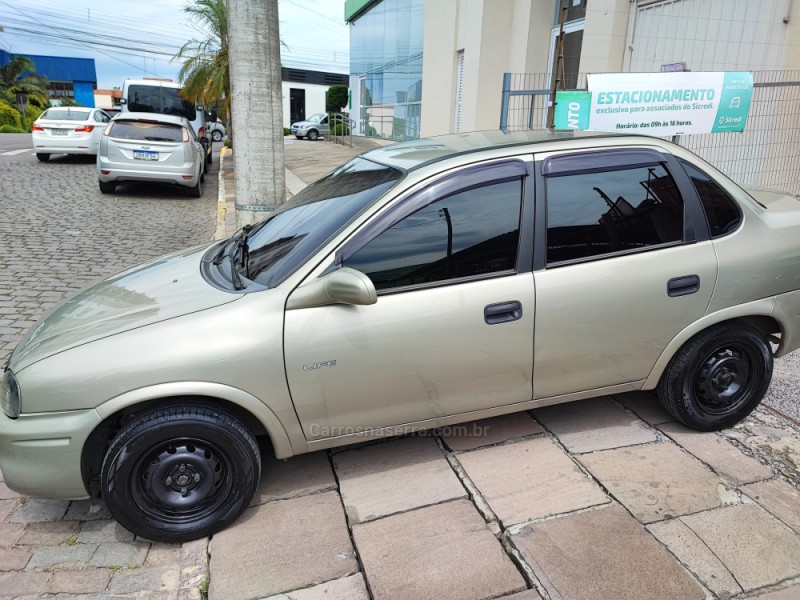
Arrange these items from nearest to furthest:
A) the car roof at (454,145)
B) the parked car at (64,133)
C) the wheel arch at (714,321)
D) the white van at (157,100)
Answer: the car roof at (454,145)
the wheel arch at (714,321)
the parked car at (64,133)
the white van at (157,100)

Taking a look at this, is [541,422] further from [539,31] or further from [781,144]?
[539,31]

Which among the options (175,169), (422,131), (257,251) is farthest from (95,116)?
(257,251)

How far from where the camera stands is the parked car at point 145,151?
10961 millimetres

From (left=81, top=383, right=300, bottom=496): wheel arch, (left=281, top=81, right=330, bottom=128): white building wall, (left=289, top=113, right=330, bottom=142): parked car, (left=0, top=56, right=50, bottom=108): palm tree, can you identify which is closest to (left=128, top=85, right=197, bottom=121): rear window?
(left=289, top=113, right=330, bottom=142): parked car

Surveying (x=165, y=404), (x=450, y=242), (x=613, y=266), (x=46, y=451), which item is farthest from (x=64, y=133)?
(x=613, y=266)

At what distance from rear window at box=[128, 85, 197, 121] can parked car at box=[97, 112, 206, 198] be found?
6757 millimetres

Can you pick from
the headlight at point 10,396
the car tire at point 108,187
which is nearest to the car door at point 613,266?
the headlight at point 10,396

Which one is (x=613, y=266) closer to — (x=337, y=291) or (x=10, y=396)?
(x=337, y=291)

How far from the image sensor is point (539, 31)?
39.5 ft

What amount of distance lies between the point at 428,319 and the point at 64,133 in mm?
15784

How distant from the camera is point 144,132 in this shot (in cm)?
1112

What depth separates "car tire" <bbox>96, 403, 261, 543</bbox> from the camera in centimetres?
257

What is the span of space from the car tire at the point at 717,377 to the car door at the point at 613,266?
7.2 inches

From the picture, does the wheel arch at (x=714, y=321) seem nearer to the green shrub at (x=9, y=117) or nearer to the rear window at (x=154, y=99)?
the rear window at (x=154, y=99)
